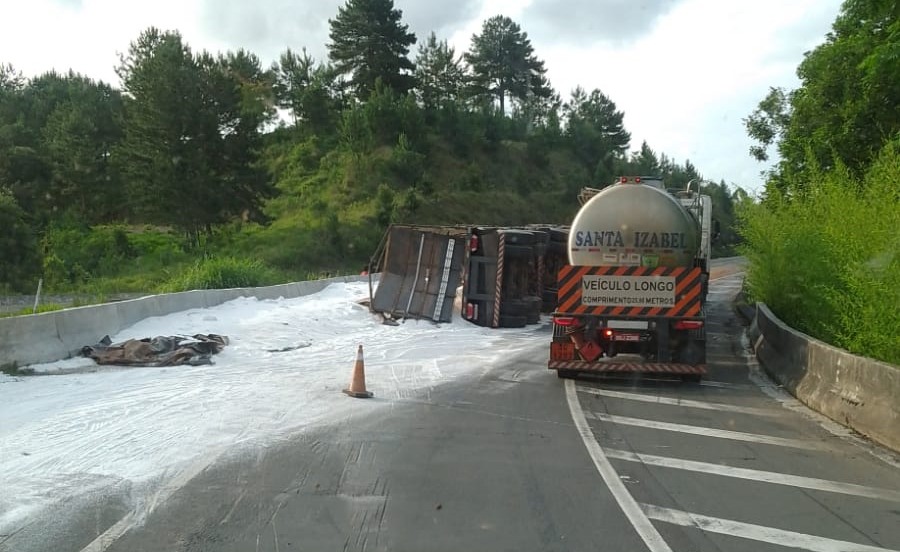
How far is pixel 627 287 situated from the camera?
12.2 m

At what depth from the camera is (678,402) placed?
A: 10.9 metres

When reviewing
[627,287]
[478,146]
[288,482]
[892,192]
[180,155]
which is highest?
[478,146]

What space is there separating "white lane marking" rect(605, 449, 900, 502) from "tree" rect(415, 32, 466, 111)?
65821 millimetres

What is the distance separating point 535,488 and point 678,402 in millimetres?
4900

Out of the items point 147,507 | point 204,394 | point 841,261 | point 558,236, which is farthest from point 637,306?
point 558,236

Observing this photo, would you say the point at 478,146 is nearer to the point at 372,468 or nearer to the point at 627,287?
the point at 627,287

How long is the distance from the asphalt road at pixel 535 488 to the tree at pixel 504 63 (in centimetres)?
7461

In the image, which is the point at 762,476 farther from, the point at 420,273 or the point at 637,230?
the point at 420,273

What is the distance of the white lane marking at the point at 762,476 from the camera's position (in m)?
6.66

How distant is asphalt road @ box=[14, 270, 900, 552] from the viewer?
5.48 meters

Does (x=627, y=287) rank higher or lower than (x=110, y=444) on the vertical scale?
higher

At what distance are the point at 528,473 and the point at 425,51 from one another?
72863mm

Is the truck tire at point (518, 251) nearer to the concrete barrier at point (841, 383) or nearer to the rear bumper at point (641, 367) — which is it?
the concrete barrier at point (841, 383)

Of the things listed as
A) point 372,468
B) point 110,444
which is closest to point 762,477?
point 372,468
